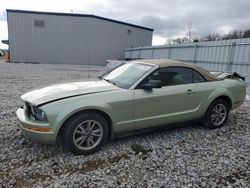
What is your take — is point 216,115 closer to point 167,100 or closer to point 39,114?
point 167,100

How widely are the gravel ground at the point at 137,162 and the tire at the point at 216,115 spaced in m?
0.30

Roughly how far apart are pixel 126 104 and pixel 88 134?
737mm

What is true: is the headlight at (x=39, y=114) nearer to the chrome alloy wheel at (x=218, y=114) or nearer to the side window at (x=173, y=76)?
the side window at (x=173, y=76)

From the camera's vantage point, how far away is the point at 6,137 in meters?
3.62

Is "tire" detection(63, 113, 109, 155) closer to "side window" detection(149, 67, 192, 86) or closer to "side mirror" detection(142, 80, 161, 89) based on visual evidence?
"side mirror" detection(142, 80, 161, 89)

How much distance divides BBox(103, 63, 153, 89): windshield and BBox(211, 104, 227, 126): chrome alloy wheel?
1723 millimetres

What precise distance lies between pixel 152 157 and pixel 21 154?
77.8 inches

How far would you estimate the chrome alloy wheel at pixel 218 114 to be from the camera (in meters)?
4.27

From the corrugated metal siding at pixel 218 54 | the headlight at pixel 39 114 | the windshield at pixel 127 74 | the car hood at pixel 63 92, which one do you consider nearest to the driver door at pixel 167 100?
the windshield at pixel 127 74

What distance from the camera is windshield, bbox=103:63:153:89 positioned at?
354 cm

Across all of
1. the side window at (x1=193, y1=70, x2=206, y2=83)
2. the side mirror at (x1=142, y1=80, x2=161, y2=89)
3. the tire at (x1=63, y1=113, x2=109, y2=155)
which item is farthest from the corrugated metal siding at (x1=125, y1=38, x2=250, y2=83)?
the tire at (x1=63, y1=113, x2=109, y2=155)

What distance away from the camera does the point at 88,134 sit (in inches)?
122

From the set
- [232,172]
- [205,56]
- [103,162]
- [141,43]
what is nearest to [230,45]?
[205,56]

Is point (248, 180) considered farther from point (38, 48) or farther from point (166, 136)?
point (38, 48)
